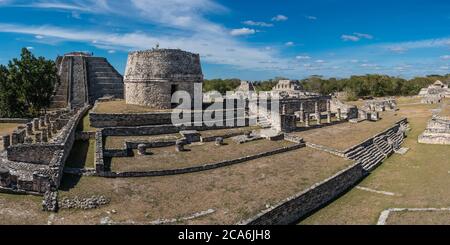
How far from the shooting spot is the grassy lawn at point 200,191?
1124 cm

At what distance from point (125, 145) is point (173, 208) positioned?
7.21 metres

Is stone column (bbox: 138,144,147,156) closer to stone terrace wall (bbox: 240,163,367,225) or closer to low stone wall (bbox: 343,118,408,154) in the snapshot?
stone terrace wall (bbox: 240,163,367,225)

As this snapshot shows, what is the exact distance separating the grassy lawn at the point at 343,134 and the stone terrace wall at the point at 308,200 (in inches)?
152

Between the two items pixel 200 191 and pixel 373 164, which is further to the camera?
pixel 373 164

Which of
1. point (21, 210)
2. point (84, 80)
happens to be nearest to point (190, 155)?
point (21, 210)

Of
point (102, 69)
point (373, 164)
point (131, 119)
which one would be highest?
point (102, 69)

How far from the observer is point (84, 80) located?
146 feet

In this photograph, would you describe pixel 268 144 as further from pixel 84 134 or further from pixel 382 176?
pixel 84 134

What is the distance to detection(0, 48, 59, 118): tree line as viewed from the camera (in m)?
32.5

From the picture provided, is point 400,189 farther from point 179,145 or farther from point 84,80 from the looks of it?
point 84,80

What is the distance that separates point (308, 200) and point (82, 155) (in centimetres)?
1063

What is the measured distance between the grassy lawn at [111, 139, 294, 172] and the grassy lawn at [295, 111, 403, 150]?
2898 mm

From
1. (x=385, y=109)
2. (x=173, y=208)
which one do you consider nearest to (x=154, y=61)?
(x=173, y=208)

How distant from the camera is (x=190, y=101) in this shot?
2639 centimetres
